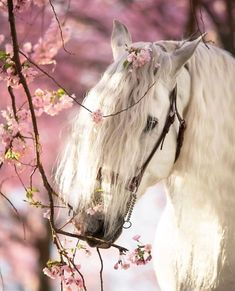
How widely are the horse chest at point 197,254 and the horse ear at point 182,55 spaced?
607mm

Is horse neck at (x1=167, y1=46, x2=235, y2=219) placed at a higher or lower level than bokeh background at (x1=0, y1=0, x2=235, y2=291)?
lower

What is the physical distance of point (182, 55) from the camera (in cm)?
325

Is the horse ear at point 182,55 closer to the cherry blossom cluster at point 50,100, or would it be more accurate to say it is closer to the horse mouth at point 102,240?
the cherry blossom cluster at point 50,100

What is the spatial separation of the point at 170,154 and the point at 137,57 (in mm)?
407

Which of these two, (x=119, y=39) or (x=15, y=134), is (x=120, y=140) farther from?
(x=119, y=39)

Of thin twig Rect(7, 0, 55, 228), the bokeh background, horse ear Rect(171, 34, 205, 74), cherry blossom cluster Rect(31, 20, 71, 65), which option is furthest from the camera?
the bokeh background

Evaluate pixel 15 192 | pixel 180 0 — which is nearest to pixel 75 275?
pixel 180 0

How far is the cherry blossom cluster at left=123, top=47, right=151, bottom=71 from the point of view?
3180 mm

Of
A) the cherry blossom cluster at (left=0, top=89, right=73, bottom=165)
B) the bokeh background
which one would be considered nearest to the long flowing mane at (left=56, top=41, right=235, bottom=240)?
the cherry blossom cluster at (left=0, top=89, right=73, bottom=165)

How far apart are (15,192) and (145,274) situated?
3.22 metres

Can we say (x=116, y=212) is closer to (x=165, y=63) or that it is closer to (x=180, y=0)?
(x=165, y=63)

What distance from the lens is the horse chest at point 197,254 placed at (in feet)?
11.3

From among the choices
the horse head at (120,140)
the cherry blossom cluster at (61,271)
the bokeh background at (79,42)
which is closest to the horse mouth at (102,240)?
the horse head at (120,140)

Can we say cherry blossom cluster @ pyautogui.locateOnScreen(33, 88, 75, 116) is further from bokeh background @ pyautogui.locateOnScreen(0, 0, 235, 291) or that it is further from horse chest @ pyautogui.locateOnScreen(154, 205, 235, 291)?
bokeh background @ pyautogui.locateOnScreen(0, 0, 235, 291)
